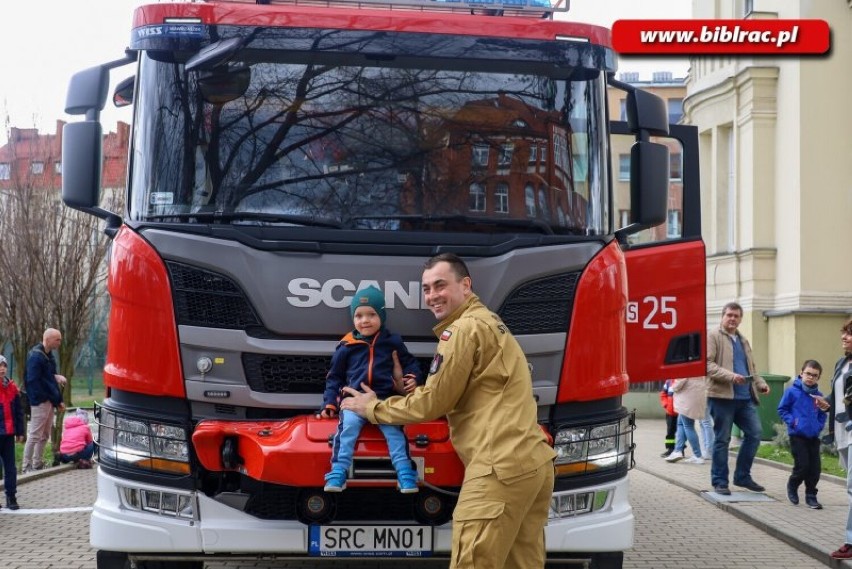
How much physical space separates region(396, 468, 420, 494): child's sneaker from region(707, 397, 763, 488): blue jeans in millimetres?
7236

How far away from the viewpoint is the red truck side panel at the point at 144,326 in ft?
19.8

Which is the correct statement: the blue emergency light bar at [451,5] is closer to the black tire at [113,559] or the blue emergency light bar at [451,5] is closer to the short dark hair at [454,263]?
the short dark hair at [454,263]

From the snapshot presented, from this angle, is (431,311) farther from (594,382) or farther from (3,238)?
(3,238)

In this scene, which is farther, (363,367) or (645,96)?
(645,96)

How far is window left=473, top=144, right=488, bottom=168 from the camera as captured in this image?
21.5ft

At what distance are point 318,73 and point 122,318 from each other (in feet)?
5.38

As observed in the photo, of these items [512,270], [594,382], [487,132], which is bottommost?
[594,382]

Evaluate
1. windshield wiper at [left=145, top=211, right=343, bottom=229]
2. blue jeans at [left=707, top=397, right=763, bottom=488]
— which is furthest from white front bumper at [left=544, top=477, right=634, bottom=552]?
blue jeans at [left=707, top=397, right=763, bottom=488]

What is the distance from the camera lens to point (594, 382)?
6301 mm

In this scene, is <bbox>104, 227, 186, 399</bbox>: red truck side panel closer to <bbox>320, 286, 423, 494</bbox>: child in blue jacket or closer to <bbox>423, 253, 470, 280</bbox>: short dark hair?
<bbox>320, 286, 423, 494</bbox>: child in blue jacket

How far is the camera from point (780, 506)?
472 inches

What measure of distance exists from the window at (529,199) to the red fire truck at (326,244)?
0.07 feet

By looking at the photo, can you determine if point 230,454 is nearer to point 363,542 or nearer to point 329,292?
point 363,542

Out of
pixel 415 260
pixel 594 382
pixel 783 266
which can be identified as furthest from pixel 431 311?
pixel 783 266
